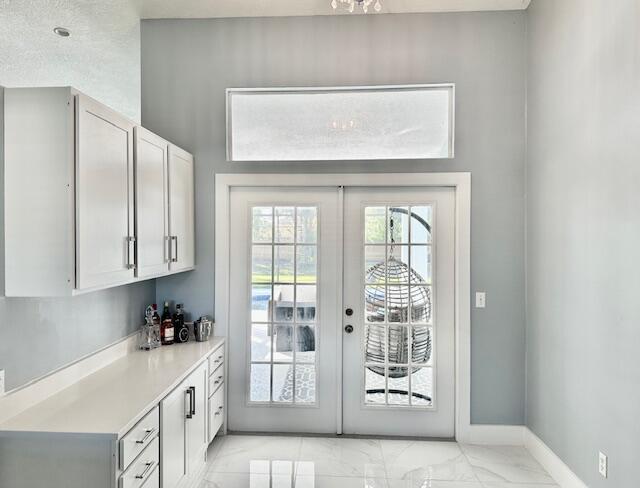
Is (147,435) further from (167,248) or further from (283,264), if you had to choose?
(283,264)

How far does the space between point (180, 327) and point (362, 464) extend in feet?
5.26

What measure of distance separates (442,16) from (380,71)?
2.05 feet

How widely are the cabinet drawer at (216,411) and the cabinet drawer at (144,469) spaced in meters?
0.77

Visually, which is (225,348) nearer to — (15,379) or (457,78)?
(15,379)

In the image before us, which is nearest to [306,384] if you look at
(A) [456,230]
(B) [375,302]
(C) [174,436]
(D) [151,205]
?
(B) [375,302]

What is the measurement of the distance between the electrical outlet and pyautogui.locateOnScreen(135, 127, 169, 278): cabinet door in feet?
8.77

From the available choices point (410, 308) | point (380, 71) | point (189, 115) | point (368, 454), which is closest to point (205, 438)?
point (368, 454)

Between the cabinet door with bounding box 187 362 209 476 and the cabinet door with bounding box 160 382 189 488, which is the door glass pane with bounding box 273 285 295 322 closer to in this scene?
the cabinet door with bounding box 187 362 209 476

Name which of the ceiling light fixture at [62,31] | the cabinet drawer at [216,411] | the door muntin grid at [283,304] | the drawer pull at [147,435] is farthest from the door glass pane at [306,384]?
the ceiling light fixture at [62,31]

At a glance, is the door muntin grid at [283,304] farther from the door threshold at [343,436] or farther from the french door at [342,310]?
the door threshold at [343,436]

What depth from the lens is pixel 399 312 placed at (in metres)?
3.01

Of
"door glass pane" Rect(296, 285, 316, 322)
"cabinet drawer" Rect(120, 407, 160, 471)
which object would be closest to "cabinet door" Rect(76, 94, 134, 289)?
"cabinet drawer" Rect(120, 407, 160, 471)

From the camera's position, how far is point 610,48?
1979 millimetres

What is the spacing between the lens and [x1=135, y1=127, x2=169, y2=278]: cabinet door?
7.06 feet
